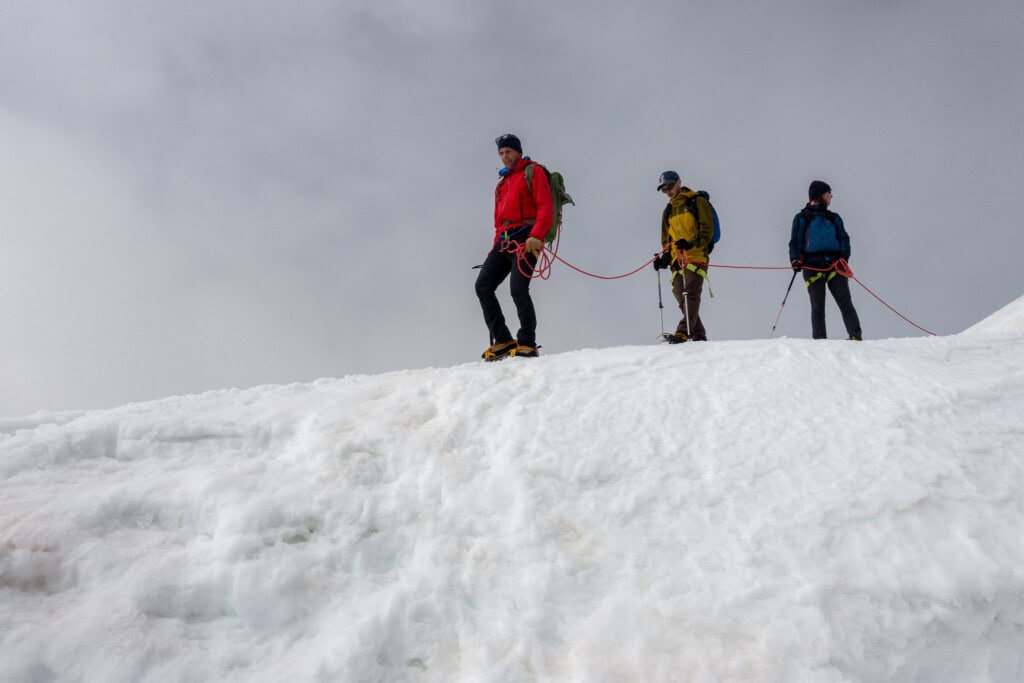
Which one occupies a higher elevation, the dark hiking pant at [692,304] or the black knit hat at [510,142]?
the black knit hat at [510,142]

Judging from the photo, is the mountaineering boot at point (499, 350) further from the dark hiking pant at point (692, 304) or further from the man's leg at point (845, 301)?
the man's leg at point (845, 301)

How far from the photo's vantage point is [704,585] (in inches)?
102

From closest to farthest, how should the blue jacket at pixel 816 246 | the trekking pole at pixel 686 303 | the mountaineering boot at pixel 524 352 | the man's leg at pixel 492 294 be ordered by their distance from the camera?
1. the mountaineering boot at pixel 524 352
2. the man's leg at pixel 492 294
3. the trekking pole at pixel 686 303
4. the blue jacket at pixel 816 246

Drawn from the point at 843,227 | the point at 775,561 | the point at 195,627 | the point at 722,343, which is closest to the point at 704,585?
the point at 775,561

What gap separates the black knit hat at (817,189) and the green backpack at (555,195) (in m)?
4.14

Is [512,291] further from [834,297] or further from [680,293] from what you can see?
[834,297]

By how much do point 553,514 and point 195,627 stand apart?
163 cm

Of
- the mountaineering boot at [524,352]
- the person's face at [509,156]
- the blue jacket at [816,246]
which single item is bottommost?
the mountaineering boot at [524,352]

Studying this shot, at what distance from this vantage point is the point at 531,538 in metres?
2.88

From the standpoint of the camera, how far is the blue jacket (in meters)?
8.22

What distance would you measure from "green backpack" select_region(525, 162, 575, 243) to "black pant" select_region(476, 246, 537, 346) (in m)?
0.34

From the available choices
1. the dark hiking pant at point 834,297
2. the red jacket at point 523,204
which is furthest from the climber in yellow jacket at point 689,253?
the red jacket at point 523,204

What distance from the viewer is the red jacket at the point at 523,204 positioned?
5961mm

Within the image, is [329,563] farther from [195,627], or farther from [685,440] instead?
[685,440]
